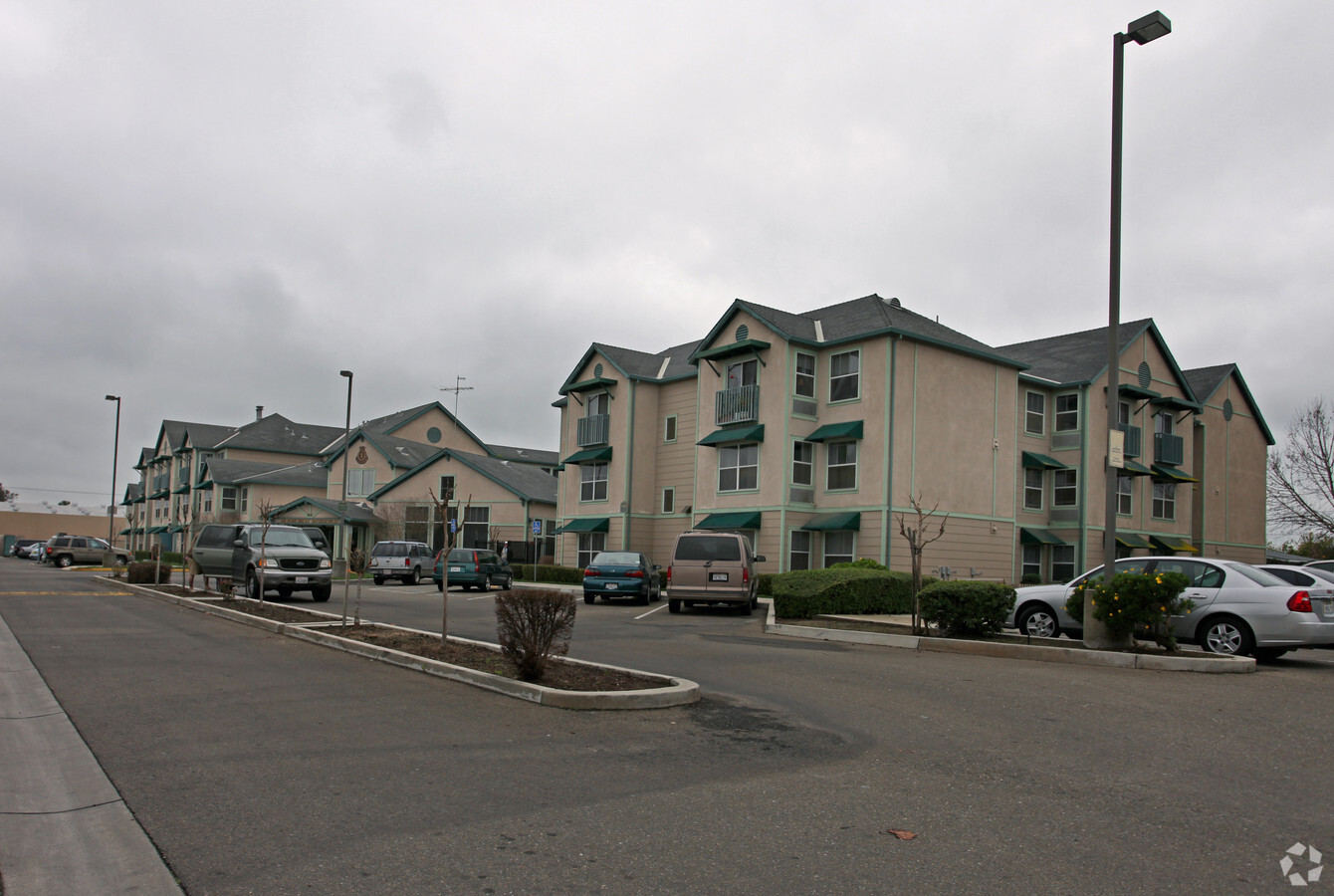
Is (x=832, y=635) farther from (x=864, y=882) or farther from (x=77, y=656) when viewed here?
(x=864, y=882)

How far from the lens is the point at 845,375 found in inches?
1251

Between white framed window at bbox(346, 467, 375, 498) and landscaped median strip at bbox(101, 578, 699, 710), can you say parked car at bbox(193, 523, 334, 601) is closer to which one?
landscaped median strip at bbox(101, 578, 699, 710)

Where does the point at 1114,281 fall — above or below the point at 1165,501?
above

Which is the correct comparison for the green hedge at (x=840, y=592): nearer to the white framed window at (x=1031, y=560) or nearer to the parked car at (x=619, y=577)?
the parked car at (x=619, y=577)

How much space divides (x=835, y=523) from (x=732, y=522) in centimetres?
343

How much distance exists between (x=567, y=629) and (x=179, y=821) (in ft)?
17.0

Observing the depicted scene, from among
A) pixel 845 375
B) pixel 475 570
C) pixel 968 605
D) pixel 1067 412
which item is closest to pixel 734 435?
pixel 845 375

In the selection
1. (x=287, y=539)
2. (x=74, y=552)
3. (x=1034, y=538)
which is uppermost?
(x=1034, y=538)

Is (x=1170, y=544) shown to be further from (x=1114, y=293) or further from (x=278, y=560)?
(x=278, y=560)

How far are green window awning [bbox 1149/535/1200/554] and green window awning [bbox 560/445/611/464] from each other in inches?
828

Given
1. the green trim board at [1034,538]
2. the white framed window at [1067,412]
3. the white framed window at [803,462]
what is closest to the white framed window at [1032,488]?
the green trim board at [1034,538]

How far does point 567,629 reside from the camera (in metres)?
10.3

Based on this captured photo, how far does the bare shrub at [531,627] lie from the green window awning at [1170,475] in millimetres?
32564

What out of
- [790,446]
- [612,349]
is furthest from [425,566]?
[790,446]
